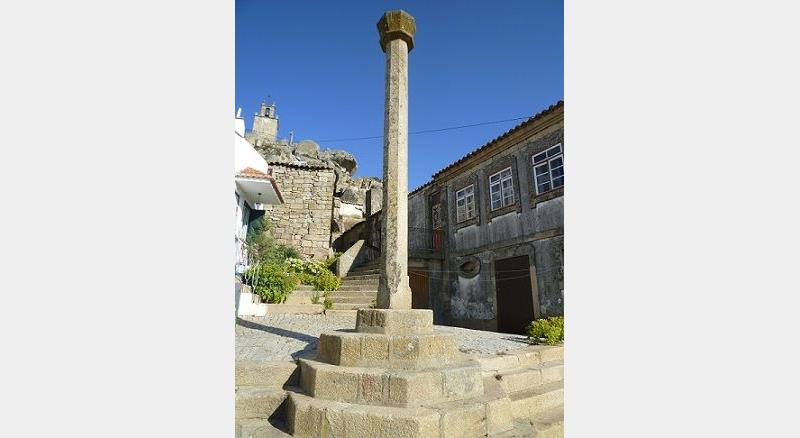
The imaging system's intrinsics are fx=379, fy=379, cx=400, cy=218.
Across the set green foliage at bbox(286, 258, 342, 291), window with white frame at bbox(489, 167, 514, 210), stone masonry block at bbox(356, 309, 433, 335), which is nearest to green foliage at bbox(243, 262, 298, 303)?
green foliage at bbox(286, 258, 342, 291)

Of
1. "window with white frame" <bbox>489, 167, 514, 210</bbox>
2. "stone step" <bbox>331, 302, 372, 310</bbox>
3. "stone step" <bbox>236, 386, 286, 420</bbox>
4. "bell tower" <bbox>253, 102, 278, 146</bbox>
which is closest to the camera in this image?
"stone step" <bbox>236, 386, 286, 420</bbox>

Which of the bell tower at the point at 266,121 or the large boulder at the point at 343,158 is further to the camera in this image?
the bell tower at the point at 266,121

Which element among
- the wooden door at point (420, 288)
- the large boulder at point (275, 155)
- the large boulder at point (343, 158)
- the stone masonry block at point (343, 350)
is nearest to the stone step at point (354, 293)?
the wooden door at point (420, 288)

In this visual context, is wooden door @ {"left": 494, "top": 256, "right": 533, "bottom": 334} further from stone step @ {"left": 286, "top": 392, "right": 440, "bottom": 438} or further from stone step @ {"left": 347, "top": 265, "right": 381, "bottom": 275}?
stone step @ {"left": 286, "top": 392, "right": 440, "bottom": 438}

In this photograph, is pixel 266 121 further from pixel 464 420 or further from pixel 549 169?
pixel 464 420

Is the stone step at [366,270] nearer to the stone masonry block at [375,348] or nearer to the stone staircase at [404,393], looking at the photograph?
the stone staircase at [404,393]

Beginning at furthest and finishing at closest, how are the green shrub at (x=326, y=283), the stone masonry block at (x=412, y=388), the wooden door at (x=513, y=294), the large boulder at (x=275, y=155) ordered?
the large boulder at (x=275, y=155), the wooden door at (x=513, y=294), the green shrub at (x=326, y=283), the stone masonry block at (x=412, y=388)

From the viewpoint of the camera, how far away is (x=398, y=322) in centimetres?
363

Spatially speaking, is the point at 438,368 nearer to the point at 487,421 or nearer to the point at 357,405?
the point at 487,421

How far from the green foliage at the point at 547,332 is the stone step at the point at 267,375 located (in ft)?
13.3

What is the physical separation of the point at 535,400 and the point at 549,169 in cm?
833

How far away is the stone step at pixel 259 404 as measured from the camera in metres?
3.31

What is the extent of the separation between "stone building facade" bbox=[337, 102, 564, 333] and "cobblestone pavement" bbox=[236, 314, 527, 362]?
485cm

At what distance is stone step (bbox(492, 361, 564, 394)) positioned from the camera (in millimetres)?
4098
